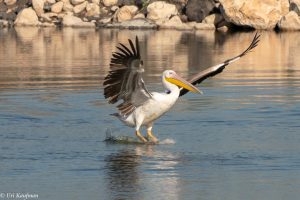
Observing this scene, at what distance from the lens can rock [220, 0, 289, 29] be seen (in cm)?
3897

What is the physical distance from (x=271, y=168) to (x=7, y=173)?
279 centimetres

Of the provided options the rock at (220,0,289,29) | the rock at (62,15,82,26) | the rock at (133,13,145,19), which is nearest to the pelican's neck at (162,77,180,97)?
the rock at (220,0,289,29)

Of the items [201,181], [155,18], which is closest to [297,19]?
[155,18]

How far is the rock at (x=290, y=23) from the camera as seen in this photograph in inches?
1539

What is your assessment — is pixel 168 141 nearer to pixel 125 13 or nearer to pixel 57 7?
pixel 125 13

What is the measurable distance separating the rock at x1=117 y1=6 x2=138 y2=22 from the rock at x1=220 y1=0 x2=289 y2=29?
174 inches

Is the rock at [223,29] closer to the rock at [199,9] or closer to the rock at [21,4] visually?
the rock at [199,9]

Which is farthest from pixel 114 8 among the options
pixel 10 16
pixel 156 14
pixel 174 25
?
pixel 10 16

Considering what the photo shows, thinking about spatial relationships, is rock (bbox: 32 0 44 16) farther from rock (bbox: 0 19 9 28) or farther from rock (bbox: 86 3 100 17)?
rock (bbox: 86 3 100 17)

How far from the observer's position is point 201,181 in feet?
33.9

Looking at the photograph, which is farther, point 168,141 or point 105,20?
point 105,20

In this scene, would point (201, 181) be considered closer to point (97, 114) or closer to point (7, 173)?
point (7, 173)

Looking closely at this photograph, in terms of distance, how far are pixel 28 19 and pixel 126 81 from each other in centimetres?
3212

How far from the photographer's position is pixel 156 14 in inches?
1646
